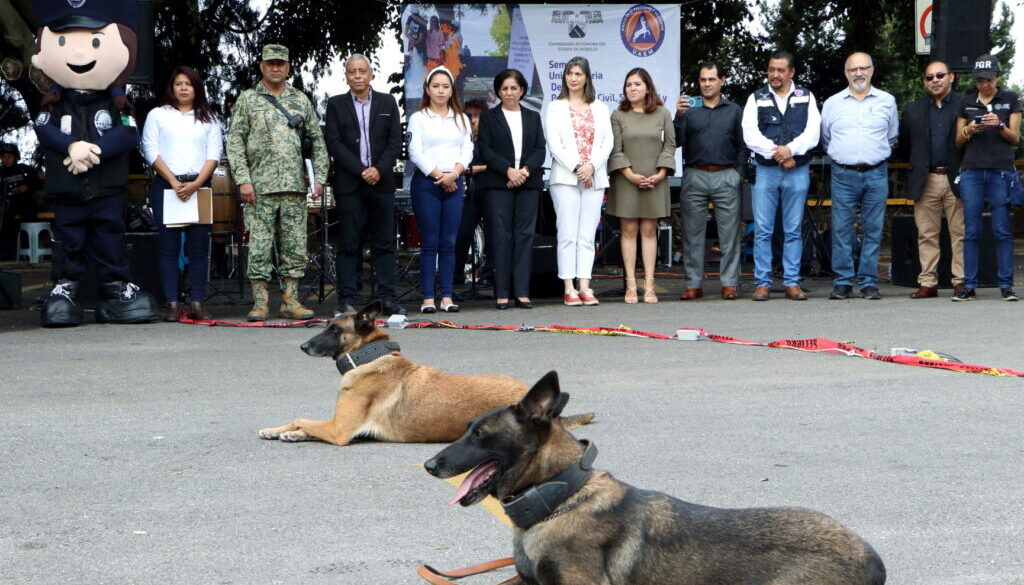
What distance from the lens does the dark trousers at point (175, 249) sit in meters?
12.0

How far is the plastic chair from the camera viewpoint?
22047 mm

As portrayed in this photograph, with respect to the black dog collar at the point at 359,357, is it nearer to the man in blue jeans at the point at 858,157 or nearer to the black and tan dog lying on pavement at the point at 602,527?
the black and tan dog lying on pavement at the point at 602,527

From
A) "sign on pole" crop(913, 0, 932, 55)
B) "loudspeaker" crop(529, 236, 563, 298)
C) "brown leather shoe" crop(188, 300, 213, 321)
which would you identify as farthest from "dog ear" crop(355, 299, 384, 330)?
"sign on pole" crop(913, 0, 932, 55)

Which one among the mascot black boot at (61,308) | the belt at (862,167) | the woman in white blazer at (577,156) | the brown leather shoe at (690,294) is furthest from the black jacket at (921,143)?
the mascot black boot at (61,308)

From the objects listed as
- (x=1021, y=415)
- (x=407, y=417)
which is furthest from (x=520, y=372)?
(x=1021, y=415)

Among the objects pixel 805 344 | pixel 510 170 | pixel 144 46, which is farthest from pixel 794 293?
pixel 144 46

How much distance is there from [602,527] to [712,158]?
10.2m

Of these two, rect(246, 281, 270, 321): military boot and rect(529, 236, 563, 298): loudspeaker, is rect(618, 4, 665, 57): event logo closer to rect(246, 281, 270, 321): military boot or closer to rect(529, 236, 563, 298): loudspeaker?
rect(529, 236, 563, 298): loudspeaker

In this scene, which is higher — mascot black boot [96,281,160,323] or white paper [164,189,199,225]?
white paper [164,189,199,225]

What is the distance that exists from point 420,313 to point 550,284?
1942 millimetres

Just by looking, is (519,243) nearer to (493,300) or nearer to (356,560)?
(493,300)

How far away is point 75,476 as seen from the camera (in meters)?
6.02

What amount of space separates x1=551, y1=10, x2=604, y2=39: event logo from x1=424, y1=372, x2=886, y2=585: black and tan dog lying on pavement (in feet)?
48.9

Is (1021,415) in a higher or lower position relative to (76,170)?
lower
